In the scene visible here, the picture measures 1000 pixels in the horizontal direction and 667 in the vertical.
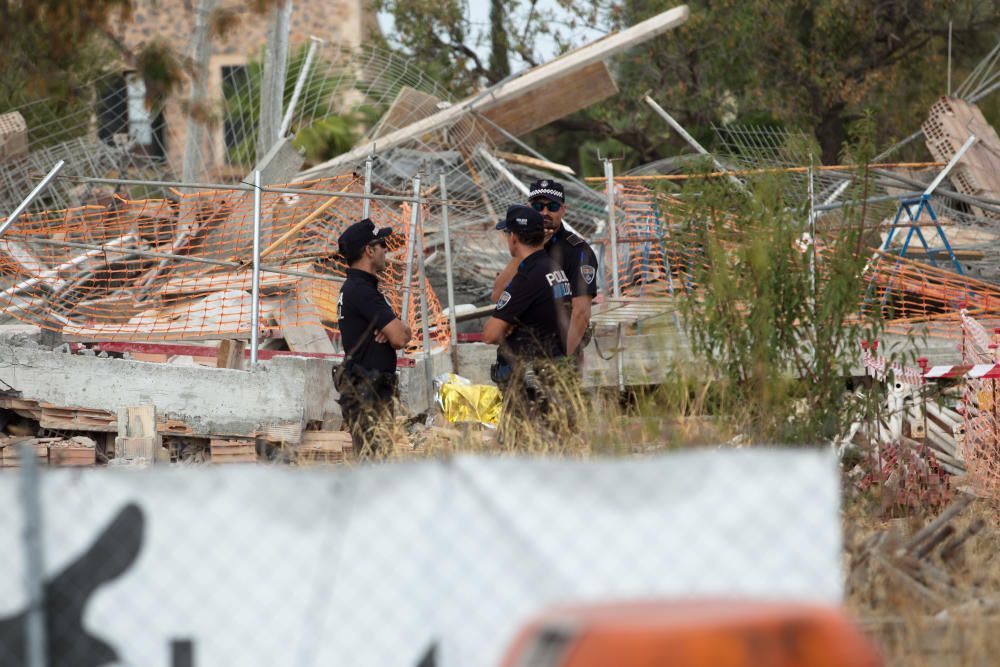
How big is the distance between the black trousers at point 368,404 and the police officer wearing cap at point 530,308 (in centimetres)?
60

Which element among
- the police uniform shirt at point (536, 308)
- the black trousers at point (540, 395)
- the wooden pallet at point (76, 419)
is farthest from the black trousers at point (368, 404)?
the wooden pallet at point (76, 419)

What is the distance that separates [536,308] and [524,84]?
8.25 metres

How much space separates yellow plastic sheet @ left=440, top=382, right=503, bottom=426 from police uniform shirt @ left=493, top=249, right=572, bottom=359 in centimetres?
176

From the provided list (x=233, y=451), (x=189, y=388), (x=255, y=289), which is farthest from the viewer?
(x=189, y=388)

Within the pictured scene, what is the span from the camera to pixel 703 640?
2992 millimetres

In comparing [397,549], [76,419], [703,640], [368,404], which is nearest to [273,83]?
[76,419]

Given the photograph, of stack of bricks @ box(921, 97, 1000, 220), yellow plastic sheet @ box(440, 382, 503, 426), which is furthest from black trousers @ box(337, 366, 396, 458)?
stack of bricks @ box(921, 97, 1000, 220)

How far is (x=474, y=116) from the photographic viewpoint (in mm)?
15945

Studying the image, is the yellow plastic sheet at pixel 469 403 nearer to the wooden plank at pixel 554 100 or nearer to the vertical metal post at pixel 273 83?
the wooden plank at pixel 554 100

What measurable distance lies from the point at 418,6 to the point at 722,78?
5004 millimetres

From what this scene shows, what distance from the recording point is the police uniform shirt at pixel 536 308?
7707 mm

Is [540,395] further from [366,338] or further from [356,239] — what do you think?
[356,239]

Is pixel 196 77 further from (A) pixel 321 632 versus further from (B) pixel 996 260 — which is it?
(B) pixel 996 260

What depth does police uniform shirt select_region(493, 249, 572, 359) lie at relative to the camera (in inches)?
303
